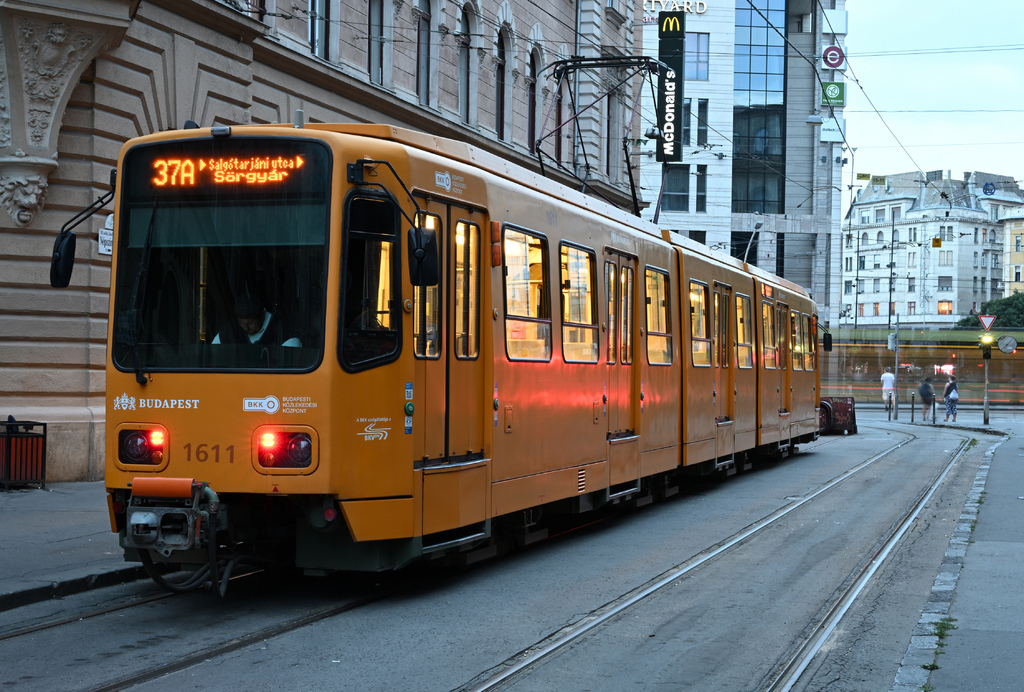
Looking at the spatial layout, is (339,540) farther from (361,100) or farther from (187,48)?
(361,100)

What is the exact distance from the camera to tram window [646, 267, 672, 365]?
1387cm

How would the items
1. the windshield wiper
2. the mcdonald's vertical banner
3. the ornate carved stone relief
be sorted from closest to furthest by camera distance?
the windshield wiper → the ornate carved stone relief → the mcdonald's vertical banner

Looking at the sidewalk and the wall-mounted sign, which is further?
the wall-mounted sign

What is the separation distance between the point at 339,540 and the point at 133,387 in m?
1.71

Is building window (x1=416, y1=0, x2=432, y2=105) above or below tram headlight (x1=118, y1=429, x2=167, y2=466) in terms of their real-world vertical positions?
above

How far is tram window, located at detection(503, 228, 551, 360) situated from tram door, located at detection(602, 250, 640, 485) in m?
1.75

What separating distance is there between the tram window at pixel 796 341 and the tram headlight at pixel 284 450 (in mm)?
16073

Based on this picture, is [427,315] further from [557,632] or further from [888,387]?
[888,387]

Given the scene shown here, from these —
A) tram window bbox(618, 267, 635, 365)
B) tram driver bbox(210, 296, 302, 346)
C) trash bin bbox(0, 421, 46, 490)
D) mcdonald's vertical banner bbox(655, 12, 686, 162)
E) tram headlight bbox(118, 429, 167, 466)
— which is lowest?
trash bin bbox(0, 421, 46, 490)

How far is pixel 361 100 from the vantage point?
73.7 feet

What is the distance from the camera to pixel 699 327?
53.0 feet

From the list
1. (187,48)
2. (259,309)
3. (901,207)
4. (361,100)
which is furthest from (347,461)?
(901,207)

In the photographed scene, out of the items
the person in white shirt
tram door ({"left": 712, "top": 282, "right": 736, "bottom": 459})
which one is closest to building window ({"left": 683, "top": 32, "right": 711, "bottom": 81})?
the person in white shirt

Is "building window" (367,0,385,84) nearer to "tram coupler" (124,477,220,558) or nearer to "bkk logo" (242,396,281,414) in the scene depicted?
"bkk logo" (242,396,281,414)
